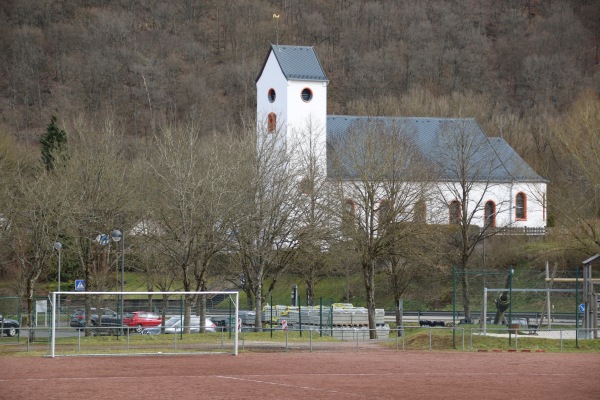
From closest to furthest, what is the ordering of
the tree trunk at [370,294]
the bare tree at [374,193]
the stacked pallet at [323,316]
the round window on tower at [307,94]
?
the tree trunk at [370,294] < the bare tree at [374,193] < the stacked pallet at [323,316] < the round window on tower at [307,94]

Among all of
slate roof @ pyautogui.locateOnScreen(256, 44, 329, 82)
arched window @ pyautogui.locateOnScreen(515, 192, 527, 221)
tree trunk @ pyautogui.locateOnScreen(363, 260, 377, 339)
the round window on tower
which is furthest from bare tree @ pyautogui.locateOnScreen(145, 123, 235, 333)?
arched window @ pyautogui.locateOnScreen(515, 192, 527, 221)

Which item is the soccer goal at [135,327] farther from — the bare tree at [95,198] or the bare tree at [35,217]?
the bare tree at [35,217]

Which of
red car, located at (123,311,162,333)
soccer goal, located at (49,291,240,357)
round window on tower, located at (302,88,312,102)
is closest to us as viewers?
soccer goal, located at (49,291,240,357)

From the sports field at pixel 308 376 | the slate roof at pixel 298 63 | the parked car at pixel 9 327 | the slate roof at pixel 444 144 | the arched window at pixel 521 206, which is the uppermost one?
the slate roof at pixel 298 63

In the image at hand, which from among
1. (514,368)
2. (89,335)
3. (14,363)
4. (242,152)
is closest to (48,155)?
(242,152)

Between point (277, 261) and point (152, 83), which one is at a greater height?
point (152, 83)

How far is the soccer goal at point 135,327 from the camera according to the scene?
39.1 m

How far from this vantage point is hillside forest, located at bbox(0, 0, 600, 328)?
161 ft

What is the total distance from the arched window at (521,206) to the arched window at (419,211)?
31777mm

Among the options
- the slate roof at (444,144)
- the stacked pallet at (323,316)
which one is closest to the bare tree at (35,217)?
the stacked pallet at (323,316)

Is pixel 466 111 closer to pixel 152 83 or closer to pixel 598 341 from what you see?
pixel 598 341

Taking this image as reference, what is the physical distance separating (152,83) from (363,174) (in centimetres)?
12190

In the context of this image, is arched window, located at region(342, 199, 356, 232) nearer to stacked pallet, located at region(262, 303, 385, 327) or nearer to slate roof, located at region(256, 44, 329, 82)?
stacked pallet, located at region(262, 303, 385, 327)

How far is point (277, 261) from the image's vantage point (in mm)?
53062
